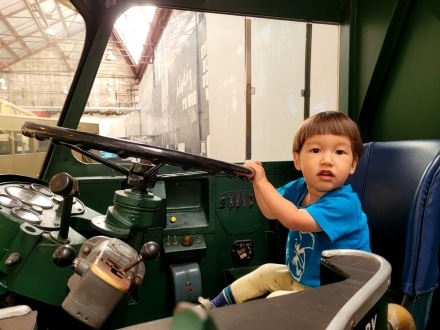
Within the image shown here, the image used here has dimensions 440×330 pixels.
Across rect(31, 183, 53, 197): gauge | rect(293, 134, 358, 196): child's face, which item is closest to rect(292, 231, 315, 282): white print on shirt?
rect(293, 134, 358, 196): child's face

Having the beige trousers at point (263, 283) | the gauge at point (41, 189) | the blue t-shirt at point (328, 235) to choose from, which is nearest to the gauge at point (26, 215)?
the gauge at point (41, 189)

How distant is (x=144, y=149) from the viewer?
0.90 m

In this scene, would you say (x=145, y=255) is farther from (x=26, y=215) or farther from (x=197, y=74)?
(x=197, y=74)

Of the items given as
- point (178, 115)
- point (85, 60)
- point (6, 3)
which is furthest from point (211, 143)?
point (6, 3)

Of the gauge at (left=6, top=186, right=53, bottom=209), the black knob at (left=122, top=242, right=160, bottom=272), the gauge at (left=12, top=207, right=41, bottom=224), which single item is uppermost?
the gauge at (left=6, top=186, right=53, bottom=209)

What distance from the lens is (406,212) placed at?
122 centimetres

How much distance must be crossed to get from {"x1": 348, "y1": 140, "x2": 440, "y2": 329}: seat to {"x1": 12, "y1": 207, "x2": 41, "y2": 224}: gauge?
120cm

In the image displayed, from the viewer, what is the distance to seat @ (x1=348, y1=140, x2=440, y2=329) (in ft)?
3.62

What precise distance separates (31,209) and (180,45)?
337cm

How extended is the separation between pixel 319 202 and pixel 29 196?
1021 mm

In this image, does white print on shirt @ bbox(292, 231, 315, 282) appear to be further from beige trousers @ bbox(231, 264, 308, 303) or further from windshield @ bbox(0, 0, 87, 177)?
windshield @ bbox(0, 0, 87, 177)

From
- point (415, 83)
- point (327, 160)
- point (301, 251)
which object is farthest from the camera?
point (415, 83)

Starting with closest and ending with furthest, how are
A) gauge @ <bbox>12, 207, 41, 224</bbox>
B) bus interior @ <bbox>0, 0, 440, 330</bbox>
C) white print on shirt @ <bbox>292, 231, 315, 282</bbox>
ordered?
bus interior @ <bbox>0, 0, 440, 330</bbox>
gauge @ <bbox>12, 207, 41, 224</bbox>
white print on shirt @ <bbox>292, 231, 315, 282</bbox>

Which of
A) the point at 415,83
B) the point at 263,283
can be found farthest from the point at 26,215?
the point at 415,83
